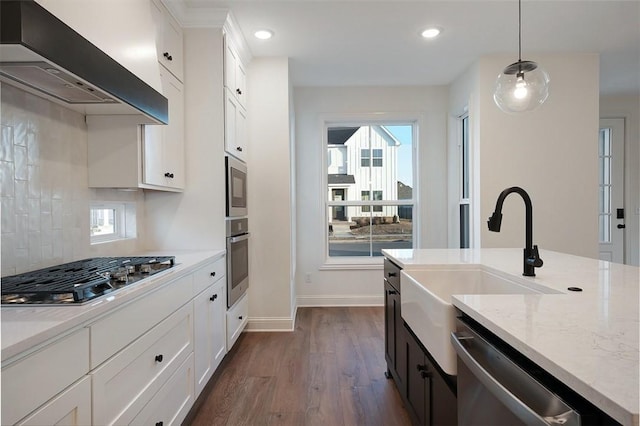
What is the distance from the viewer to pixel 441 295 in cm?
186

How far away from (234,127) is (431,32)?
6.17 ft

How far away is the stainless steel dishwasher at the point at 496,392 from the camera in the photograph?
25.6 inches

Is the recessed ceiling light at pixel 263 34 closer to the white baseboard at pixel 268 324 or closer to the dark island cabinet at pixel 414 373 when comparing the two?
the dark island cabinet at pixel 414 373

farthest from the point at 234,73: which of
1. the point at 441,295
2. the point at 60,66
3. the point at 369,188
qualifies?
the point at 441,295

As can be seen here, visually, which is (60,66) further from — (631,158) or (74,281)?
(631,158)

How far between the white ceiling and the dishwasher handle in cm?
249

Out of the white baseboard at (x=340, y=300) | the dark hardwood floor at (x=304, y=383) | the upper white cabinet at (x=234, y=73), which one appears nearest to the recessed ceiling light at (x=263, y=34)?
the upper white cabinet at (x=234, y=73)

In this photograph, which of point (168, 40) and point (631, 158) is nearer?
point (168, 40)

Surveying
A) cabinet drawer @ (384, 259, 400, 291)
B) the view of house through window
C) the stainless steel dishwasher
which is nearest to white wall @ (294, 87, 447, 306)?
the view of house through window

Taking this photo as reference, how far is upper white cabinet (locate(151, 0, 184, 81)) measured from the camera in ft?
7.61

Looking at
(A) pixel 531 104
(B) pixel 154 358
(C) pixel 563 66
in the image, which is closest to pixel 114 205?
(B) pixel 154 358

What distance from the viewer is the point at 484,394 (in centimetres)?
90

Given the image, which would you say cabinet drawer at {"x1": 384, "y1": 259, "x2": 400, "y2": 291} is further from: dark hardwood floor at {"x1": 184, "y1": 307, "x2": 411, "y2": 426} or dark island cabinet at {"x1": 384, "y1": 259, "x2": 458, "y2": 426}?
dark hardwood floor at {"x1": 184, "y1": 307, "x2": 411, "y2": 426}

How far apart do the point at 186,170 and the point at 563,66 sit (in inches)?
150
